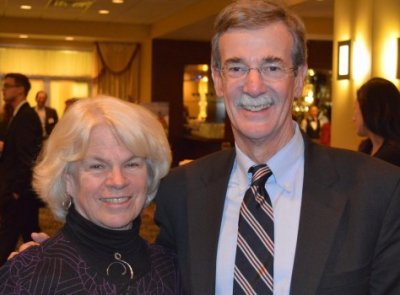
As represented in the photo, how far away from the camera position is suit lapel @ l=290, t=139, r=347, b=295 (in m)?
1.56

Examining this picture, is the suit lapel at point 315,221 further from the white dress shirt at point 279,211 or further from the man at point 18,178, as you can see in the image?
the man at point 18,178

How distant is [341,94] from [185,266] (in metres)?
5.08

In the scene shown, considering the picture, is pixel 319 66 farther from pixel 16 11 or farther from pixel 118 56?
pixel 16 11

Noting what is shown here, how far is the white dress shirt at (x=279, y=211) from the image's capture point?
5.31 ft

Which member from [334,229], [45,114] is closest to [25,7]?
[45,114]

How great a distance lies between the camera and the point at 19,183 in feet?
16.5

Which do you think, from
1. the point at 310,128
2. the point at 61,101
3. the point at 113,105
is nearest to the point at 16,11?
the point at 61,101

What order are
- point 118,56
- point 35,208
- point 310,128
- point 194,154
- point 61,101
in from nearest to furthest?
point 35,208 < point 310,128 < point 194,154 < point 118,56 < point 61,101

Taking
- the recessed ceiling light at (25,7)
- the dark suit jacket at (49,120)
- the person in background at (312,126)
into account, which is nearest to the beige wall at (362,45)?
the person in background at (312,126)

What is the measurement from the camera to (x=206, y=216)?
1777 mm

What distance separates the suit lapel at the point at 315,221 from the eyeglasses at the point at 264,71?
225 millimetres

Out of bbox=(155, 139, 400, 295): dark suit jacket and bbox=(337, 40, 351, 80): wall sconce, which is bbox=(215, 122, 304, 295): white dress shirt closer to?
bbox=(155, 139, 400, 295): dark suit jacket

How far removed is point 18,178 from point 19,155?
0.60 ft

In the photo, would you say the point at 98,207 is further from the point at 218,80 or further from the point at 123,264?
the point at 218,80
